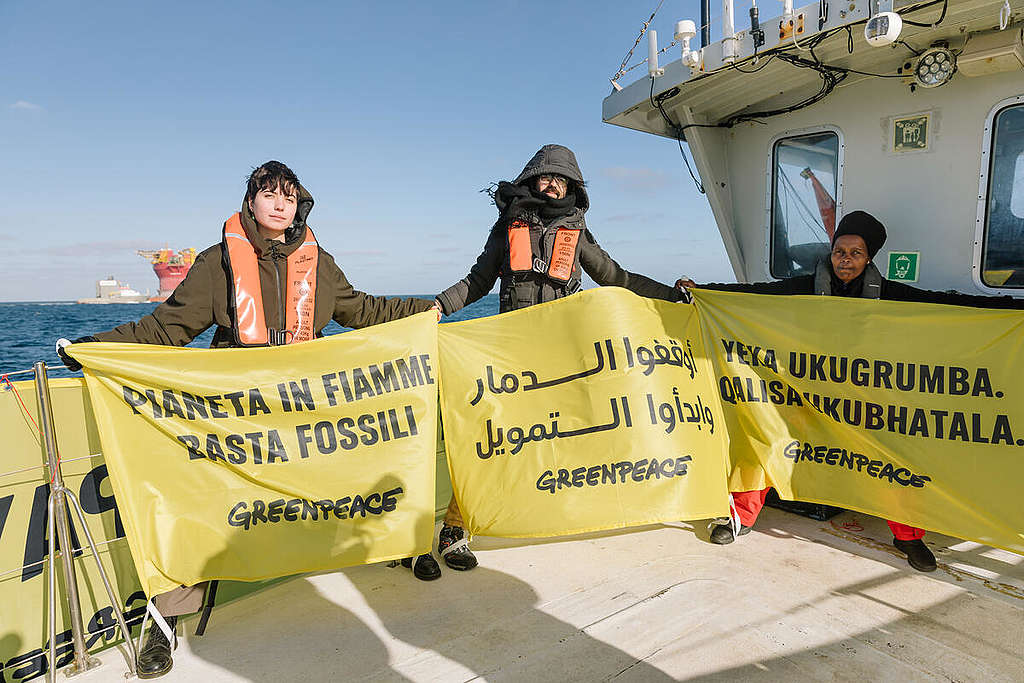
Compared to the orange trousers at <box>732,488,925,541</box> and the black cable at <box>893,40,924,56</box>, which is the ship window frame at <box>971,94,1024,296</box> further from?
the orange trousers at <box>732,488,925,541</box>

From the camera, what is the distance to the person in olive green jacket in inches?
116

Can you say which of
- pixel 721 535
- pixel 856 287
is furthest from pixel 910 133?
pixel 721 535

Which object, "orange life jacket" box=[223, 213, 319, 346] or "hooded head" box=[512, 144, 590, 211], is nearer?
"orange life jacket" box=[223, 213, 319, 346]

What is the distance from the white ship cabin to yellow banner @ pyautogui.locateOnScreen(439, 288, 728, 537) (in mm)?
2488

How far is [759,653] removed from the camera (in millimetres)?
2760

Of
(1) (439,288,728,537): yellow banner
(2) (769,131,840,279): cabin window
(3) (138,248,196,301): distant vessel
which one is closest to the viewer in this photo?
(1) (439,288,728,537): yellow banner

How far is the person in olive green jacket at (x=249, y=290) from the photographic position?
294 centimetres

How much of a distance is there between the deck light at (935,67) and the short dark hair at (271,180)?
436 centimetres

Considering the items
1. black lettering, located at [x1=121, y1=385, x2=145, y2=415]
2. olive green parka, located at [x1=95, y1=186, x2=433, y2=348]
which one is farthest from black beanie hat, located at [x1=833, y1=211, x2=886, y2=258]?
black lettering, located at [x1=121, y1=385, x2=145, y2=415]

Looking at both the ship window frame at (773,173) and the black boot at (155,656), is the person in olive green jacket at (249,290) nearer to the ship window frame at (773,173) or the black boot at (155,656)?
the black boot at (155,656)

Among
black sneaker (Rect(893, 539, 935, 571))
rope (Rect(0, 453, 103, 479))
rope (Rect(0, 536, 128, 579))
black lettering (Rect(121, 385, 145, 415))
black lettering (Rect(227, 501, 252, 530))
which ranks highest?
black lettering (Rect(121, 385, 145, 415))

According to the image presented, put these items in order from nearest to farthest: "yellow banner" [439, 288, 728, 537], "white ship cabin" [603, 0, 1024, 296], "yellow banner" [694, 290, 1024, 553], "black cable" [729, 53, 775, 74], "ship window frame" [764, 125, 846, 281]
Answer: "yellow banner" [694, 290, 1024, 553] → "yellow banner" [439, 288, 728, 537] → "white ship cabin" [603, 0, 1024, 296] → "black cable" [729, 53, 775, 74] → "ship window frame" [764, 125, 846, 281]

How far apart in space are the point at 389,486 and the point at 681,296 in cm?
215

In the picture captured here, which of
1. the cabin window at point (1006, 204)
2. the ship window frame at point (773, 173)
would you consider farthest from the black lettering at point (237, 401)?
the cabin window at point (1006, 204)
